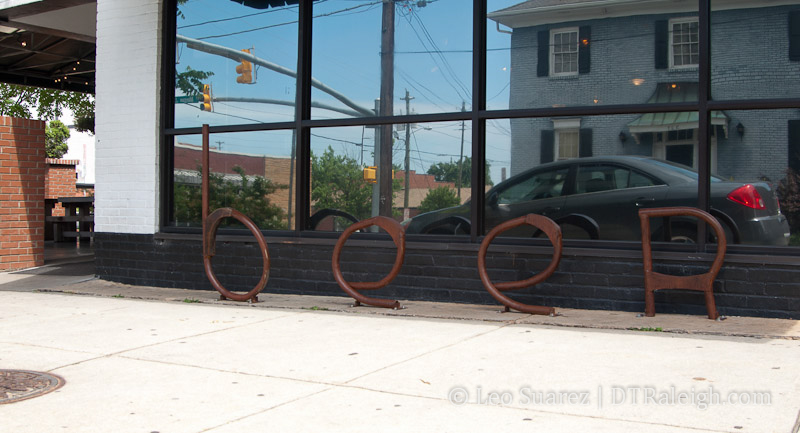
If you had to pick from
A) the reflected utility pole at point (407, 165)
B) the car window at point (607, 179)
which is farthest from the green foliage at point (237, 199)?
the car window at point (607, 179)

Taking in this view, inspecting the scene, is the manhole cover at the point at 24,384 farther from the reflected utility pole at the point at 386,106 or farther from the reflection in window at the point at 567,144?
the reflection in window at the point at 567,144

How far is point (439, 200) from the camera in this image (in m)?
7.41

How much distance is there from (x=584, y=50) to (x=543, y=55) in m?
0.38

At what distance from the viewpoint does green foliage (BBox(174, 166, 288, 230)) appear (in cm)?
834

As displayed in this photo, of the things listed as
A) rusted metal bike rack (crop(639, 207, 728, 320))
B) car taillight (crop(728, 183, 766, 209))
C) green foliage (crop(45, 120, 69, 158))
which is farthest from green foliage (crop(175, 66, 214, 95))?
green foliage (crop(45, 120, 69, 158))

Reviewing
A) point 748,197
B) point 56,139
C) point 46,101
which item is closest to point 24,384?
point 748,197

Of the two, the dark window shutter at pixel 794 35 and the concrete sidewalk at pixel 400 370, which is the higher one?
the dark window shutter at pixel 794 35

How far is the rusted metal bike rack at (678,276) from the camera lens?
577cm

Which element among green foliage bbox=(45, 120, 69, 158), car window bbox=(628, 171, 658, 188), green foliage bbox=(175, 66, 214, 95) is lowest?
car window bbox=(628, 171, 658, 188)

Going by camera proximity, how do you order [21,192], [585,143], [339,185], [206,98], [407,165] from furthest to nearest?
[21,192], [206,98], [339,185], [407,165], [585,143]

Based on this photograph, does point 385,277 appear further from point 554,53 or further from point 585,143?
point 554,53

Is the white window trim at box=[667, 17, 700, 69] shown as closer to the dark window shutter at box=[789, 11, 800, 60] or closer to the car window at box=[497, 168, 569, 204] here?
the dark window shutter at box=[789, 11, 800, 60]

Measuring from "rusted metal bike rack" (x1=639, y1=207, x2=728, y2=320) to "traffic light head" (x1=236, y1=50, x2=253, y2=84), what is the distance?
183 inches

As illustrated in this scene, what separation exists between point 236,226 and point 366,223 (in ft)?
7.39
